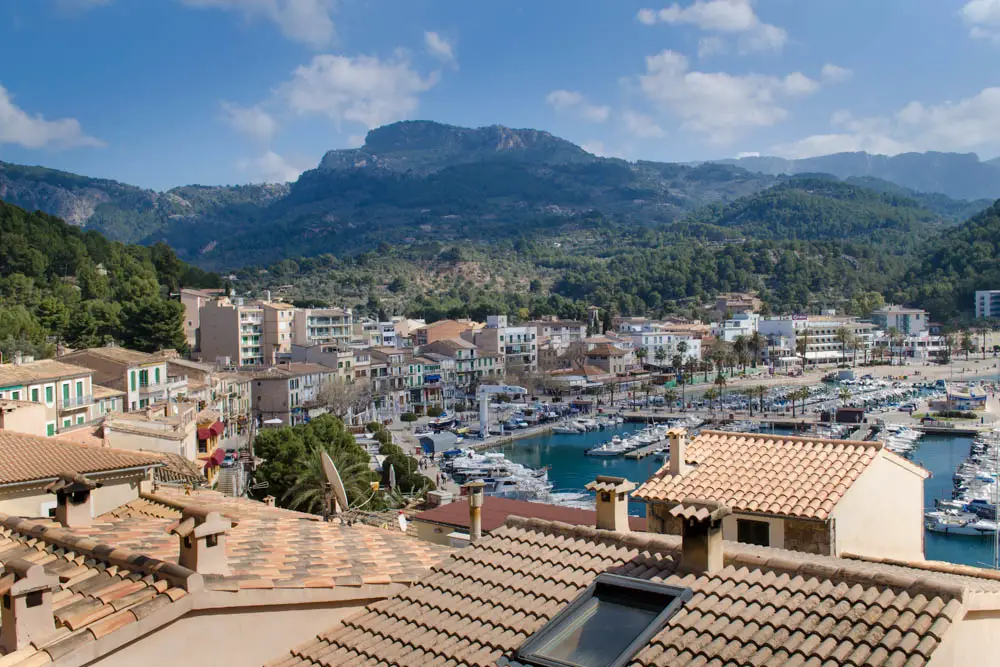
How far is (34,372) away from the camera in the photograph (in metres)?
27.2

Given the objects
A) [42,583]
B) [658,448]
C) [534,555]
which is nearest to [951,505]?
[658,448]

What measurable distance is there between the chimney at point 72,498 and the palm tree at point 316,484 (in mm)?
16766

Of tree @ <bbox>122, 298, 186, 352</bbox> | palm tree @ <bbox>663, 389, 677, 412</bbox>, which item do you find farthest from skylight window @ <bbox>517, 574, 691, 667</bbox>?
palm tree @ <bbox>663, 389, 677, 412</bbox>

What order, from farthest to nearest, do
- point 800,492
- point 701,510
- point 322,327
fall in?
point 322,327
point 800,492
point 701,510

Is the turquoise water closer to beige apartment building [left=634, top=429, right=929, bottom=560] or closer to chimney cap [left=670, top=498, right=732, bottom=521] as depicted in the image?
beige apartment building [left=634, top=429, right=929, bottom=560]

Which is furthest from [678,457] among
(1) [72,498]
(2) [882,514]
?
(1) [72,498]

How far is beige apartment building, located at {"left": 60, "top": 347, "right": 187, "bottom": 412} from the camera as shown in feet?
112

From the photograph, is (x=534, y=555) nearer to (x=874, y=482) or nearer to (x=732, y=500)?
(x=732, y=500)

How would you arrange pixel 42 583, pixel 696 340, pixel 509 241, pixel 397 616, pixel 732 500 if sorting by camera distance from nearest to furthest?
1. pixel 42 583
2. pixel 397 616
3. pixel 732 500
4. pixel 696 340
5. pixel 509 241

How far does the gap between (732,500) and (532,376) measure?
71122mm

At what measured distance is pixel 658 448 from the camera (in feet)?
172

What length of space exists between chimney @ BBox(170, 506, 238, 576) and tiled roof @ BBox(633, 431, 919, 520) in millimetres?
5480

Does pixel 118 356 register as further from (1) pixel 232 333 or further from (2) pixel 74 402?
(1) pixel 232 333

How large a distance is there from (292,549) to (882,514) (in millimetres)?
6374
